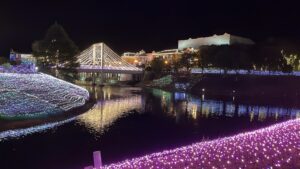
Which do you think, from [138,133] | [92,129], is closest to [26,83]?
[92,129]

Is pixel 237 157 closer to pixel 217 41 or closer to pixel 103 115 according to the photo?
pixel 103 115

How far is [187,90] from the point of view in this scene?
82875 millimetres

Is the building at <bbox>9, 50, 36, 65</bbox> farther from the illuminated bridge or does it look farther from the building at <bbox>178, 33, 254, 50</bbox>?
the building at <bbox>178, 33, 254, 50</bbox>

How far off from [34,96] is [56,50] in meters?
27.2

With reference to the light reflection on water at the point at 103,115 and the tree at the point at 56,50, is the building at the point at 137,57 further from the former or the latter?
the light reflection on water at the point at 103,115

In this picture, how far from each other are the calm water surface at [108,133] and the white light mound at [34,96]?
1.60 meters

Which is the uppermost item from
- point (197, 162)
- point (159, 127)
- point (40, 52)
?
point (40, 52)

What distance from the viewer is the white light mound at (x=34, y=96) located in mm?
32250

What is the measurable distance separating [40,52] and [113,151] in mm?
42719

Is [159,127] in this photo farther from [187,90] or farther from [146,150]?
[187,90]

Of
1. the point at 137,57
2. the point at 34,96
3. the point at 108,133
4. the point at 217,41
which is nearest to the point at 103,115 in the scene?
the point at 34,96

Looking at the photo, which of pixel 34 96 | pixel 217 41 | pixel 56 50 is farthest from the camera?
pixel 217 41

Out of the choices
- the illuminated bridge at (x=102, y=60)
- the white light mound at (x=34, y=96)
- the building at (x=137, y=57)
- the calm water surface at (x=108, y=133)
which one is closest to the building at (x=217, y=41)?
the building at (x=137, y=57)

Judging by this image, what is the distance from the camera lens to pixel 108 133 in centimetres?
2970
